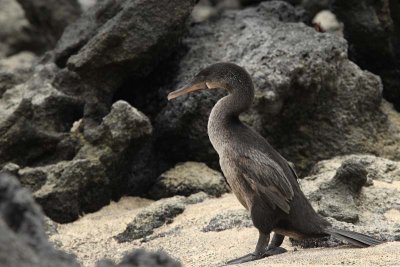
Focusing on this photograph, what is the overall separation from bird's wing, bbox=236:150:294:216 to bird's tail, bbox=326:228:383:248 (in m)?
0.43

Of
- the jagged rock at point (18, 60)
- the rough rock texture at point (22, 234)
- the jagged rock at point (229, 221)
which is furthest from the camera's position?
the jagged rock at point (18, 60)

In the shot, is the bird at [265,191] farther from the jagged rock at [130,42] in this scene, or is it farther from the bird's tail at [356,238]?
the jagged rock at [130,42]

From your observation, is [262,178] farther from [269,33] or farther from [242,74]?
[269,33]

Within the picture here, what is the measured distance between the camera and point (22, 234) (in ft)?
9.74

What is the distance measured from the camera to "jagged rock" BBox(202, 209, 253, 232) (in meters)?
6.85

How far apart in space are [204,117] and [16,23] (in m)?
8.99

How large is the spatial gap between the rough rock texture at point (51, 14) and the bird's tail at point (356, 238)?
26.8 feet

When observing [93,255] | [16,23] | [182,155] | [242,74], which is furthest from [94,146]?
[16,23]

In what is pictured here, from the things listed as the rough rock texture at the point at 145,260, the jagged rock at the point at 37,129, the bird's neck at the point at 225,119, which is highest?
the rough rock texture at the point at 145,260

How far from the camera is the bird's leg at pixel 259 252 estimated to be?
18.9 ft

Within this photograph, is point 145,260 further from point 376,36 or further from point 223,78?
point 376,36

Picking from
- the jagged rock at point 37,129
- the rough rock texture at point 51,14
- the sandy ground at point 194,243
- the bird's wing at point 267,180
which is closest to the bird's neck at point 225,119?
the bird's wing at point 267,180

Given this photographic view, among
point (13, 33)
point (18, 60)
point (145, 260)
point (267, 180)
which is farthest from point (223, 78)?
point (13, 33)

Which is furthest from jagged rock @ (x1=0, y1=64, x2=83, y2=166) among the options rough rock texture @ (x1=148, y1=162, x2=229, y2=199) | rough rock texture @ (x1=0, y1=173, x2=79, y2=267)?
rough rock texture @ (x1=0, y1=173, x2=79, y2=267)
